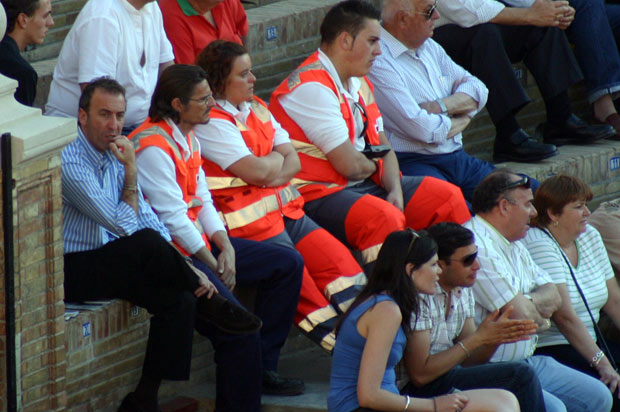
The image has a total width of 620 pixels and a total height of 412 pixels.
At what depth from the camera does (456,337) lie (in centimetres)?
526

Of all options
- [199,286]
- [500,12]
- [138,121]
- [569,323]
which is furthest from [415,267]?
[500,12]

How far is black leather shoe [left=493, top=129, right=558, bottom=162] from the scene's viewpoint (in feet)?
24.9

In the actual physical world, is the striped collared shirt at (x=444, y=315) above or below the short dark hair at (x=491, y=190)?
below

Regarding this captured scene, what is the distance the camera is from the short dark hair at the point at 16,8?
561cm

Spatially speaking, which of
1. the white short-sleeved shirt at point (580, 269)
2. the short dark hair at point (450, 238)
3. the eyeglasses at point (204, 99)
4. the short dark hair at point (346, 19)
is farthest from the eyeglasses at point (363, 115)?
the short dark hair at point (450, 238)

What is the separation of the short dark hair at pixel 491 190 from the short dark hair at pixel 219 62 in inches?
50.1

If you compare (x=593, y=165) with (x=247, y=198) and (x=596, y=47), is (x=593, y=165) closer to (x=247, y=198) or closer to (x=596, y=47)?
(x=596, y=47)

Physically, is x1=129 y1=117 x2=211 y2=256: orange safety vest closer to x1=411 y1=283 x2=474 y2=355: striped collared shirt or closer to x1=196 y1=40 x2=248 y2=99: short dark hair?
x1=196 y1=40 x2=248 y2=99: short dark hair

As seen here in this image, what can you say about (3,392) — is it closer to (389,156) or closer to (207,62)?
(207,62)

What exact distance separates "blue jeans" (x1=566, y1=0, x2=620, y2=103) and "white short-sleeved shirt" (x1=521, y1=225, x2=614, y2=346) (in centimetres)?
183

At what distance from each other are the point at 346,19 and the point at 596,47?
7.40 feet

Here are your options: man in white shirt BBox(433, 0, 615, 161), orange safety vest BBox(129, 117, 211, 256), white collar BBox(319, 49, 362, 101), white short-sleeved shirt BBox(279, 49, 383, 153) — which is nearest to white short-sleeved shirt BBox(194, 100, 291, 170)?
orange safety vest BBox(129, 117, 211, 256)

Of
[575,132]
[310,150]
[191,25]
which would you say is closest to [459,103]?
[310,150]

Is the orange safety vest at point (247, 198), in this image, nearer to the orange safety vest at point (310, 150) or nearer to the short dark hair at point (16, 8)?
the orange safety vest at point (310, 150)
